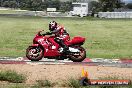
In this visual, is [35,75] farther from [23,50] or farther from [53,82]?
[23,50]

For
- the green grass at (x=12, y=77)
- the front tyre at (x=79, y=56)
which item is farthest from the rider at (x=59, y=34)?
the green grass at (x=12, y=77)

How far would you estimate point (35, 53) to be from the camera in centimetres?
1591

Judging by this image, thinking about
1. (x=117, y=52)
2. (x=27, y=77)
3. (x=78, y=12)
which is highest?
(x=27, y=77)

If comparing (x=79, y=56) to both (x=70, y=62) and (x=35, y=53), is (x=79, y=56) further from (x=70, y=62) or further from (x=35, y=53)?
→ (x=35, y=53)

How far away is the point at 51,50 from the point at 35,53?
65 cm

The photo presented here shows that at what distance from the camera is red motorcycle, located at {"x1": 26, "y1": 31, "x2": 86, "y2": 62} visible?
1572cm

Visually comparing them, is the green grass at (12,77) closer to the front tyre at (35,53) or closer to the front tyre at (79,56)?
the front tyre at (35,53)

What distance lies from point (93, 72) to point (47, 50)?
3.13 m

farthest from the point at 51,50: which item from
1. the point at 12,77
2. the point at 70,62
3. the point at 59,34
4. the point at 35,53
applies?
the point at 12,77

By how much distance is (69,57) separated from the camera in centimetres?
1590

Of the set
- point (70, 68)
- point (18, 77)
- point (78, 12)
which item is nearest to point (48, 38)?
point (70, 68)

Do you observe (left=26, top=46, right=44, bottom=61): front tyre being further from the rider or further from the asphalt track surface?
the rider

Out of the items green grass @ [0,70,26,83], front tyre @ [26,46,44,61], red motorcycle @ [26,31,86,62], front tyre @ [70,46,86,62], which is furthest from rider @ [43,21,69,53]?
green grass @ [0,70,26,83]

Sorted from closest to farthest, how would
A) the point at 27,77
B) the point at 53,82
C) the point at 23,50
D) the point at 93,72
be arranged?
the point at 53,82 < the point at 27,77 < the point at 93,72 < the point at 23,50
